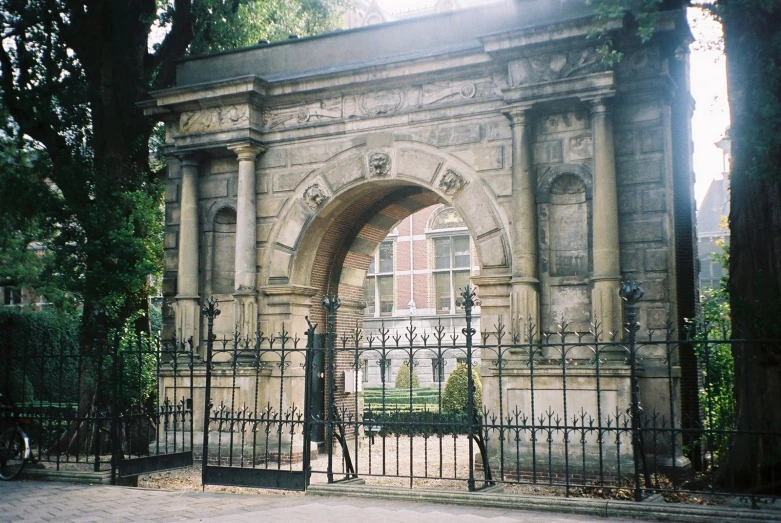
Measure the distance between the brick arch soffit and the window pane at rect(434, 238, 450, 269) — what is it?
18.5 meters

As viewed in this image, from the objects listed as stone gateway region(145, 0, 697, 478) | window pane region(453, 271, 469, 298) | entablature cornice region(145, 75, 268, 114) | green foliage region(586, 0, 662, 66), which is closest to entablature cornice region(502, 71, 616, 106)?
stone gateway region(145, 0, 697, 478)

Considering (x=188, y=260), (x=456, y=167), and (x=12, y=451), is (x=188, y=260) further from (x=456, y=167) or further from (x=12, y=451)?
(x=456, y=167)

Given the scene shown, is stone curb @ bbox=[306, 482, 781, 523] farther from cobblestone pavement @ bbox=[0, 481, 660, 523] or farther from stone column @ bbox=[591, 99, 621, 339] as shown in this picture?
stone column @ bbox=[591, 99, 621, 339]

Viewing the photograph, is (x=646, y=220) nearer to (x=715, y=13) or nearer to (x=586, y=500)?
(x=715, y=13)

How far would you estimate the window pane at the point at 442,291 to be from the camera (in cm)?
3256

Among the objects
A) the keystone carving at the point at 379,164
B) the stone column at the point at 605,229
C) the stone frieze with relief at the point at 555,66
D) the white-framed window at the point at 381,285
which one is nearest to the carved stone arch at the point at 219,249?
the keystone carving at the point at 379,164

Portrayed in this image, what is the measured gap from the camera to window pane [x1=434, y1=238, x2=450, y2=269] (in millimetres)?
32812

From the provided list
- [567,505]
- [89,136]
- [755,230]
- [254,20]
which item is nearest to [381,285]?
[254,20]

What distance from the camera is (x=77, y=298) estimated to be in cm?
1477

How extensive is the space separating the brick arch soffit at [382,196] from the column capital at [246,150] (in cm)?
97

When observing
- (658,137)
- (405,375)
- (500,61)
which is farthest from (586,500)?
(405,375)

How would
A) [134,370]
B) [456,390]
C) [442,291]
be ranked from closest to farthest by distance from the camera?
[134,370]
[456,390]
[442,291]

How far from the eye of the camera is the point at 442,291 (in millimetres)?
32781

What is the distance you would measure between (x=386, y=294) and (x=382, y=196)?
19906mm
